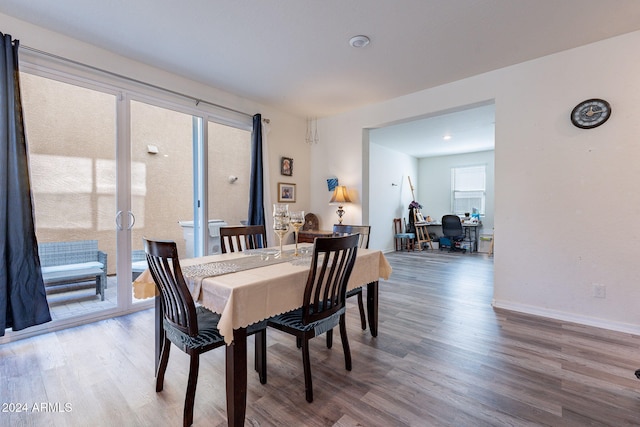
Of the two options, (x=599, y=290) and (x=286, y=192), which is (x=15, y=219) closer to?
(x=286, y=192)

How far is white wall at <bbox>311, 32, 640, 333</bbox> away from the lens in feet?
8.37

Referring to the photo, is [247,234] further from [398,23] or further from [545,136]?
[545,136]

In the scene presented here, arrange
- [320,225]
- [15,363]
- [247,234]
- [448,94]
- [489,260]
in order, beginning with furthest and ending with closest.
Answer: [489,260]
[320,225]
[448,94]
[247,234]
[15,363]

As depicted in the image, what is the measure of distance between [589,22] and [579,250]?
1971 mm

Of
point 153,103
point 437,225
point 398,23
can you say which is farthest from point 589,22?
point 437,225

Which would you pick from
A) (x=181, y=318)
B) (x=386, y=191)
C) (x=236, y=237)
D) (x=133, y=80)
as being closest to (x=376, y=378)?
(x=181, y=318)

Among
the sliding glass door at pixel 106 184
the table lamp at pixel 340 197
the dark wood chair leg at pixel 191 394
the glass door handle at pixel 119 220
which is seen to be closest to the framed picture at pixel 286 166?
the table lamp at pixel 340 197

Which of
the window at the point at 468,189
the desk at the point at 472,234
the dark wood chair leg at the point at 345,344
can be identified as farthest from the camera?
the window at the point at 468,189

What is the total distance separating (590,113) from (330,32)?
98.7 inches

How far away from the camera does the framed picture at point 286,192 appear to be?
447 cm

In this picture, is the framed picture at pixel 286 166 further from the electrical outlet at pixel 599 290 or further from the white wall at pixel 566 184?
the electrical outlet at pixel 599 290

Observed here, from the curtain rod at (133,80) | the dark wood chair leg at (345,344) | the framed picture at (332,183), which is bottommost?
the dark wood chair leg at (345,344)

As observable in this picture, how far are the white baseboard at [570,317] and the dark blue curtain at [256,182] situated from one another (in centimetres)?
307

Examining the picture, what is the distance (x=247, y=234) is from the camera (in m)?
2.59
